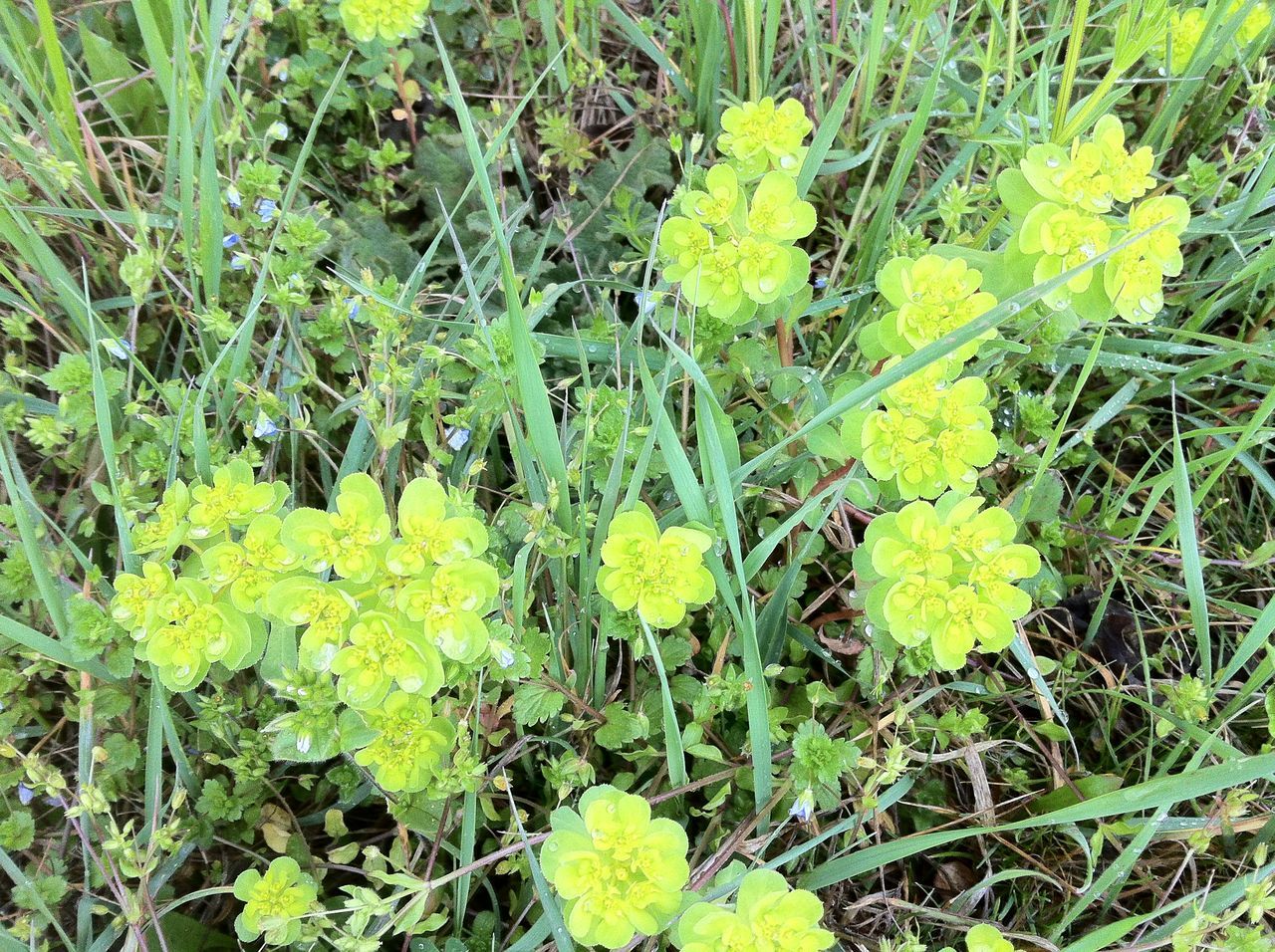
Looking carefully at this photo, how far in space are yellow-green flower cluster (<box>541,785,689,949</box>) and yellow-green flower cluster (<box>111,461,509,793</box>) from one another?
33 cm

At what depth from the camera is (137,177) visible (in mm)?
2705

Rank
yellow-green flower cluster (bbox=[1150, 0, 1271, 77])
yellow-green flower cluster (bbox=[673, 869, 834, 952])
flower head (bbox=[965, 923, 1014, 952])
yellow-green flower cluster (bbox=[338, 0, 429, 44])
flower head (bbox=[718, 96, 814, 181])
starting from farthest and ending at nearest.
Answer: yellow-green flower cluster (bbox=[1150, 0, 1271, 77]) → yellow-green flower cluster (bbox=[338, 0, 429, 44]) → flower head (bbox=[718, 96, 814, 181]) → flower head (bbox=[965, 923, 1014, 952]) → yellow-green flower cluster (bbox=[673, 869, 834, 952])

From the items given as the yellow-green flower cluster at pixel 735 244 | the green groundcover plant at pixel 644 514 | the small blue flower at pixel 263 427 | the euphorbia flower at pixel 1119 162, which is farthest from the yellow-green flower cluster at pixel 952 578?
the small blue flower at pixel 263 427

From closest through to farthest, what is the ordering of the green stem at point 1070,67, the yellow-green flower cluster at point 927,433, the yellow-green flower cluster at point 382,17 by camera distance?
the yellow-green flower cluster at point 927,433 → the green stem at point 1070,67 → the yellow-green flower cluster at point 382,17

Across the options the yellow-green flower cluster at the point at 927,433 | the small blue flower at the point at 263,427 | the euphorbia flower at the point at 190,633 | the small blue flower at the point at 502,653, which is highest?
the yellow-green flower cluster at the point at 927,433

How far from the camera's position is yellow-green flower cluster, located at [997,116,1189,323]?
1597mm

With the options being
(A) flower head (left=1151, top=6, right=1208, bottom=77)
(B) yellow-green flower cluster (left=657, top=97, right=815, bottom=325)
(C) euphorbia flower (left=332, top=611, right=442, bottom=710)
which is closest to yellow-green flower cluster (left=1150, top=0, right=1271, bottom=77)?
(A) flower head (left=1151, top=6, right=1208, bottom=77)

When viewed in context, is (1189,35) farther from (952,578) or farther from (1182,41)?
(952,578)

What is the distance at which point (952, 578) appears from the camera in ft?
5.58

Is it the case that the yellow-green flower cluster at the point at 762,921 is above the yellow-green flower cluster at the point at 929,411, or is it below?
below

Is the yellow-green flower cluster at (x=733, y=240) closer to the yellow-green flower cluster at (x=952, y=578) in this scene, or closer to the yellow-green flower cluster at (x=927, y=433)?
the yellow-green flower cluster at (x=927, y=433)

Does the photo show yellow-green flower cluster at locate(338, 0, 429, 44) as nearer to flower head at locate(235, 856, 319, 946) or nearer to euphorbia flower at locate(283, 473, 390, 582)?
euphorbia flower at locate(283, 473, 390, 582)

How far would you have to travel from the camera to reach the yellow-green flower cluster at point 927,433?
5.47ft

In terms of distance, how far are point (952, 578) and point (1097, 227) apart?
71 cm
